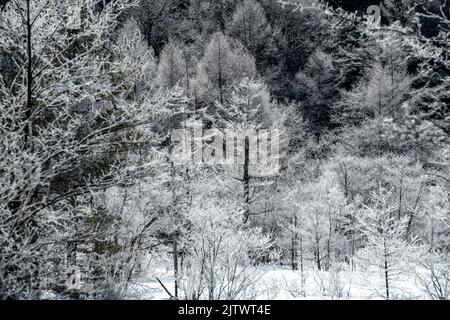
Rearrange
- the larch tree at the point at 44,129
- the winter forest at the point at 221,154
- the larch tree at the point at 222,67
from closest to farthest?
the larch tree at the point at 44,129 → the winter forest at the point at 221,154 → the larch tree at the point at 222,67

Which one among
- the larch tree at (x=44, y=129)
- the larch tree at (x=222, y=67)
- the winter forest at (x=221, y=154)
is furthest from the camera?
the larch tree at (x=222, y=67)

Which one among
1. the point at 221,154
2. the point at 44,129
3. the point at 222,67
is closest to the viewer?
the point at 44,129

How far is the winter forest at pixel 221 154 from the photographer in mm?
4738

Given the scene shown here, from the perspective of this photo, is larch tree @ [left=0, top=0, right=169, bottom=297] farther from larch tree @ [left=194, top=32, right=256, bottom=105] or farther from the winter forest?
larch tree @ [left=194, top=32, right=256, bottom=105]

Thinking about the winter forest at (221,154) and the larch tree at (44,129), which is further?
the winter forest at (221,154)

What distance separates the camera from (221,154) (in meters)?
18.5

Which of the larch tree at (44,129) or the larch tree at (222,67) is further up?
the larch tree at (222,67)

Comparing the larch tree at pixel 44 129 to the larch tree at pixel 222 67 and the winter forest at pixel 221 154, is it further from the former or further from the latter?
the larch tree at pixel 222 67

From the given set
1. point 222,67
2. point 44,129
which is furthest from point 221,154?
point 222,67

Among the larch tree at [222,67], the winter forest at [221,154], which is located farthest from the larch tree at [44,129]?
the larch tree at [222,67]

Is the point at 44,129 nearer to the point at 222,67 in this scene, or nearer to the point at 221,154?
the point at 221,154

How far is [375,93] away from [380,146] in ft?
17.7

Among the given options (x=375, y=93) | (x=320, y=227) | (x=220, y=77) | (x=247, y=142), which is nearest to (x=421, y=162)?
(x=375, y=93)
